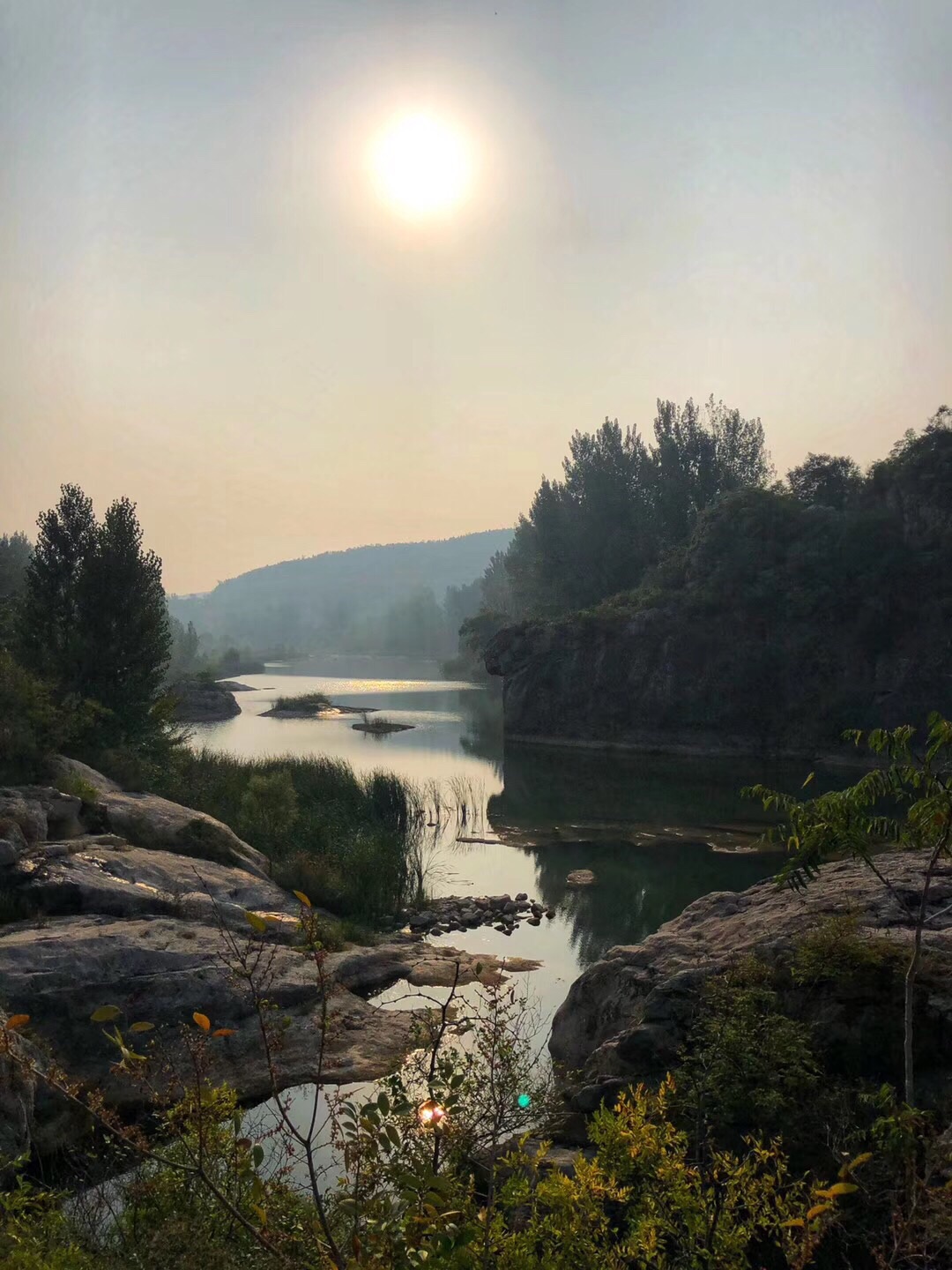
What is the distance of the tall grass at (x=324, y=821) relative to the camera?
16234 mm

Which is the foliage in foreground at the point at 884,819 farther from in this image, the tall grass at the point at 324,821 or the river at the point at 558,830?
the tall grass at the point at 324,821

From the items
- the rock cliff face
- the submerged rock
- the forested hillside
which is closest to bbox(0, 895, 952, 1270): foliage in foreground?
the submerged rock

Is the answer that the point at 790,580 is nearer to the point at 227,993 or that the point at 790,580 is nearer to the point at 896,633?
the point at 896,633

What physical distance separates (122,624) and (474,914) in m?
12.1

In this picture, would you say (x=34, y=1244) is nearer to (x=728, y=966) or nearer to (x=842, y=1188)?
(x=842, y=1188)

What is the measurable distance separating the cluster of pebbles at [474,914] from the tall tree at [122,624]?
9139 mm

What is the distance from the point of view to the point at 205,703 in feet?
191

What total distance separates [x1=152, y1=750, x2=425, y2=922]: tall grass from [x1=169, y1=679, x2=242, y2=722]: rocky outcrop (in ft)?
101

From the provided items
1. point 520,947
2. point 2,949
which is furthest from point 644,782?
point 2,949

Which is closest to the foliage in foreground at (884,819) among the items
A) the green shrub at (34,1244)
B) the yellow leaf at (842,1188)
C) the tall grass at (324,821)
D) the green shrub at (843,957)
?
the green shrub at (843,957)

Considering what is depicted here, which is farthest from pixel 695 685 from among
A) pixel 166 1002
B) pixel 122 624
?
pixel 166 1002

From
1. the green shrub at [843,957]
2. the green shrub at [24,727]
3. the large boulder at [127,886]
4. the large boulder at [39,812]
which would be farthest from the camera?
the green shrub at [24,727]

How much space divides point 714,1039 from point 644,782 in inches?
1088

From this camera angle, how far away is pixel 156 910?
12.0 m
